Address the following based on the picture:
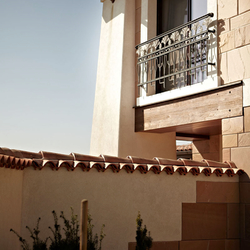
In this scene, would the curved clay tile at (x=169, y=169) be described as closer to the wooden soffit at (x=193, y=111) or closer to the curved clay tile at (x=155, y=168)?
the curved clay tile at (x=155, y=168)

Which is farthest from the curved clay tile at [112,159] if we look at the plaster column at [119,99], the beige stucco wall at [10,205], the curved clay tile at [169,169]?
the plaster column at [119,99]

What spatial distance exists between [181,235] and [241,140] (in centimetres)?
178

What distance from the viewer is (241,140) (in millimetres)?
5957

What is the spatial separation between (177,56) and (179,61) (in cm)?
36

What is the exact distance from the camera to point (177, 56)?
7758 mm

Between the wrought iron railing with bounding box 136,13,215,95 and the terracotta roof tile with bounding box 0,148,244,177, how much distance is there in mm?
1862

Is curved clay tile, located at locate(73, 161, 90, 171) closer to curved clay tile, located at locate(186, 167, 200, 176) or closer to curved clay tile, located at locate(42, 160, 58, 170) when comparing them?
curved clay tile, located at locate(42, 160, 58, 170)

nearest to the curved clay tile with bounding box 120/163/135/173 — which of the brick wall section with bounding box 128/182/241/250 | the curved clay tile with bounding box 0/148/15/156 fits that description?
the brick wall section with bounding box 128/182/241/250

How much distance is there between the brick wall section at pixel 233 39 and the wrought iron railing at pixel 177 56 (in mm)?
237

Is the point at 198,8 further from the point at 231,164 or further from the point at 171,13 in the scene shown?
the point at 231,164

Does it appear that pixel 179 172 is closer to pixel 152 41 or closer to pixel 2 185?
pixel 2 185

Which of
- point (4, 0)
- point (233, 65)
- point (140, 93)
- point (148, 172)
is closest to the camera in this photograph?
point (148, 172)

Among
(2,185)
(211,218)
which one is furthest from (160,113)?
(2,185)

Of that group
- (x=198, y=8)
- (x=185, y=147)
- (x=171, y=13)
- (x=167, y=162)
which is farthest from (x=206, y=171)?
(x=185, y=147)
